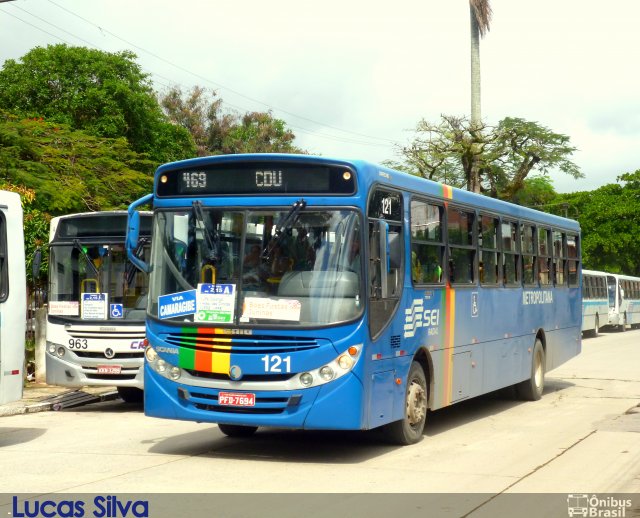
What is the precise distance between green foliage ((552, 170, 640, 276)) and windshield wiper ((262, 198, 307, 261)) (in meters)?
62.0

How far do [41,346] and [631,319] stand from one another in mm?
39493

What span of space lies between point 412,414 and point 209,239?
3.04m

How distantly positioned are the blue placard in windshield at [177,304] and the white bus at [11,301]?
1.99 m

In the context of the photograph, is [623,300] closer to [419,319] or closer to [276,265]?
[419,319]

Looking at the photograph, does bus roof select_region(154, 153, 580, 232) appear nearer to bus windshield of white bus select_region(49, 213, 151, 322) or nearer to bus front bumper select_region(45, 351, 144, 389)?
bus windshield of white bus select_region(49, 213, 151, 322)

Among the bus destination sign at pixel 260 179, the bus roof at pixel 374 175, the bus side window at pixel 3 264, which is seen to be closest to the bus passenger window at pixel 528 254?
the bus roof at pixel 374 175

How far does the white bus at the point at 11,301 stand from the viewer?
11180 millimetres

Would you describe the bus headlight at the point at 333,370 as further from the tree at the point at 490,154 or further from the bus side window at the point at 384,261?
the tree at the point at 490,154

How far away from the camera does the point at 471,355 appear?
13414 mm

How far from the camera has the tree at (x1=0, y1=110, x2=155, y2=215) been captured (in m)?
23.4

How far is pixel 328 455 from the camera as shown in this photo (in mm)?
10609

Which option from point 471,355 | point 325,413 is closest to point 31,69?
point 471,355

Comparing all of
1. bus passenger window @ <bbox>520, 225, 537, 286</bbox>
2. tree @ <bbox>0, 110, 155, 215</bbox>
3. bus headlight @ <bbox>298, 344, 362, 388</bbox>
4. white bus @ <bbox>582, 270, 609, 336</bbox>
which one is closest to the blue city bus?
bus headlight @ <bbox>298, 344, 362, 388</bbox>
